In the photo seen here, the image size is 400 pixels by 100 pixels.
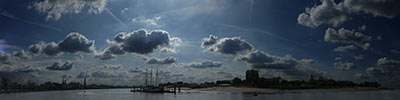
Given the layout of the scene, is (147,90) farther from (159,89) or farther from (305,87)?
(305,87)

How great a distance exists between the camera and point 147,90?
17488 centimetres

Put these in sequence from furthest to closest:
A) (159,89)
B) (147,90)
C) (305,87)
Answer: (305,87) → (147,90) → (159,89)

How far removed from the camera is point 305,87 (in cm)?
19988

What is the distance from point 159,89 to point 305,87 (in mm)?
101439

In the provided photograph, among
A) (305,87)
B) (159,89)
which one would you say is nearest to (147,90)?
(159,89)

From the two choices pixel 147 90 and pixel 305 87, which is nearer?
pixel 147 90

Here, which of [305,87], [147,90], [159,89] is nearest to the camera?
[159,89]

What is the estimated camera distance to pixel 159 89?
16038 centimetres

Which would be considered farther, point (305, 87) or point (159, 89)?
point (305, 87)

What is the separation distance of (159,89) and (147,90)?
17300 millimetres

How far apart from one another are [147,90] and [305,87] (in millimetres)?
105455
